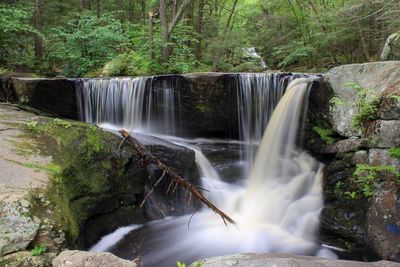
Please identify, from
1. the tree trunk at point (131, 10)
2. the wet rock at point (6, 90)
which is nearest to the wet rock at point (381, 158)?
the wet rock at point (6, 90)

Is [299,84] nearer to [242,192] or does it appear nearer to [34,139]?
[242,192]

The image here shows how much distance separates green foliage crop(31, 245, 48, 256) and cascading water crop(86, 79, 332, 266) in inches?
68.8

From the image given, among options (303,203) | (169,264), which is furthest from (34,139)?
(303,203)

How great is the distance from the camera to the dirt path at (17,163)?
4.06 m

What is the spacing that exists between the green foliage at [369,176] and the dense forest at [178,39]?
588cm

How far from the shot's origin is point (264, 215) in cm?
653

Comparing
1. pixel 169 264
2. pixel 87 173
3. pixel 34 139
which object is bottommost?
pixel 169 264

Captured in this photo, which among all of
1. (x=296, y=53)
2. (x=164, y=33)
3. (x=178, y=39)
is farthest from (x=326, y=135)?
(x=178, y=39)

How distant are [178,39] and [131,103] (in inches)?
207

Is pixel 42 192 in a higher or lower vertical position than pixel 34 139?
lower

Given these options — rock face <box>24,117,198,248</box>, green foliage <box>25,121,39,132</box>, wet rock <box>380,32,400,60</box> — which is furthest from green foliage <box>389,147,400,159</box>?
green foliage <box>25,121,39,132</box>

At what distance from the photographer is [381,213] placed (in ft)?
16.9

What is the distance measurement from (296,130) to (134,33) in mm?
8864

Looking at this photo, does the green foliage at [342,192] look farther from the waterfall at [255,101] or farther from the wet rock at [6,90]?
the wet rock at [6,90]
